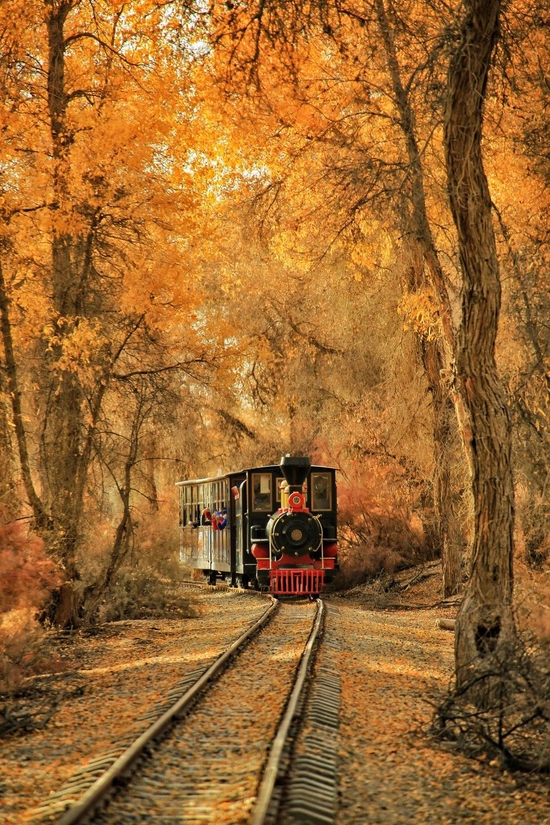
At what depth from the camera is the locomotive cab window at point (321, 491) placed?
23.2m

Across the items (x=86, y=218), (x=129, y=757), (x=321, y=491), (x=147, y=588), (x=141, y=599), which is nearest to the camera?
(x=129, y=757)

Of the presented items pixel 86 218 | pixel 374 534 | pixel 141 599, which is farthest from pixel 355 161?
pixel 374 534

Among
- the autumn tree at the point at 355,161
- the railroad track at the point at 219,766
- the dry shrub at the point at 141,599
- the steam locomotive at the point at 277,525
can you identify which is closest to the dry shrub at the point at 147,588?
the dry shrub at the point at 141,599

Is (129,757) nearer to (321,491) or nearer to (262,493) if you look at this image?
(262,493)

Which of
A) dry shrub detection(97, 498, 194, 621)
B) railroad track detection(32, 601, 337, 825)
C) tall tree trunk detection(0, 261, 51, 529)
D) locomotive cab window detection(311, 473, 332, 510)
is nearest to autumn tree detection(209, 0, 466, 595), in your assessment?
tall tree trunk detection(0, 261, 51, 529)

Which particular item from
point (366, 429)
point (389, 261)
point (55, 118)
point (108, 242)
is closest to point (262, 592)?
point (366, 429)

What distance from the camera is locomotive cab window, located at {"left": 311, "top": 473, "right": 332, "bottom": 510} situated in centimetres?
2325

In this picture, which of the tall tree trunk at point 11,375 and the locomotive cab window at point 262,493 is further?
the locomotive cab window at point 262,493

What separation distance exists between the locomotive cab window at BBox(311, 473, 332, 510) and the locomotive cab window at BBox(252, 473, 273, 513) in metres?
1.08

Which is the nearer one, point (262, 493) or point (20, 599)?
point (20, 599)

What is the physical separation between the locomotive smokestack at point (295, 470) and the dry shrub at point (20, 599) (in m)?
8.44

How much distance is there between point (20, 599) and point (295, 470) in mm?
10221

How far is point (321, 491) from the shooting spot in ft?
76.7

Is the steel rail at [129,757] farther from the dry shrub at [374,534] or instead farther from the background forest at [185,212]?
the dry shrub at [374,534]
